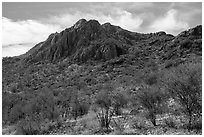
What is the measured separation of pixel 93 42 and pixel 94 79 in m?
29.6

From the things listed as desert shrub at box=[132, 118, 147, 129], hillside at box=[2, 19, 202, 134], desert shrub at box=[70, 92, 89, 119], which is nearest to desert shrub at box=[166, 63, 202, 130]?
hillside at box=[2, 19, 202, 134]

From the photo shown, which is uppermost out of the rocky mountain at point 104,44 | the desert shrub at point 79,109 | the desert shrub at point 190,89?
the rocky mountain at point 104,44

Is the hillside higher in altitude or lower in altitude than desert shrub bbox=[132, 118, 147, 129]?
higher

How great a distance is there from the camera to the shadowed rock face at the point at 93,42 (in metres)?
60.6

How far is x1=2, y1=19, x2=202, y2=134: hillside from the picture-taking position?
13398 mm

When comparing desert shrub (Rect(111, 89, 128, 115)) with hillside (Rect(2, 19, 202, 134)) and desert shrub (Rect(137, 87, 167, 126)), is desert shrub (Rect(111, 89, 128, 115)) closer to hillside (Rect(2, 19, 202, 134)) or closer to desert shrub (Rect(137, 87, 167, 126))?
hillside (Rect(2, 19, 202, 134))

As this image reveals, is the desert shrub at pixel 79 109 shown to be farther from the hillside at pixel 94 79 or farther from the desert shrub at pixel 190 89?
the desert shrub at pixel 190 89

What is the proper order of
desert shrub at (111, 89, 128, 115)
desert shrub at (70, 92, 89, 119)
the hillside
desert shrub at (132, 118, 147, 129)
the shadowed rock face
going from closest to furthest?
desert shrub at (132, 118, 147, 129)
the hillside
desert shrub at (111, 89, 128, 115)
desert shrub at (70, 92, 89, 119)
the shadowed rock face

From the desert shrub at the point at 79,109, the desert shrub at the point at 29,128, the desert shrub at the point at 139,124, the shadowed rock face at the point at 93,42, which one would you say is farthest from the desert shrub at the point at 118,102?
the shadowed rock face at the point at 93,42

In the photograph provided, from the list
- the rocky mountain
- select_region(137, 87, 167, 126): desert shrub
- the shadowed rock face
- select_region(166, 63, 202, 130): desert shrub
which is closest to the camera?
select_region(166, 63, 202, 130): desert shrub

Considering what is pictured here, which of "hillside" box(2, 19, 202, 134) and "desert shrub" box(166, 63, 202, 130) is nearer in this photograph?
"desert shrub" box(166, 63, 202, 130)

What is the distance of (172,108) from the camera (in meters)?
15.2

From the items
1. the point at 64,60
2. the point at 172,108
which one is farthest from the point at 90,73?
the point at 172,108

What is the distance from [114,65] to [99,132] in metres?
38.7
